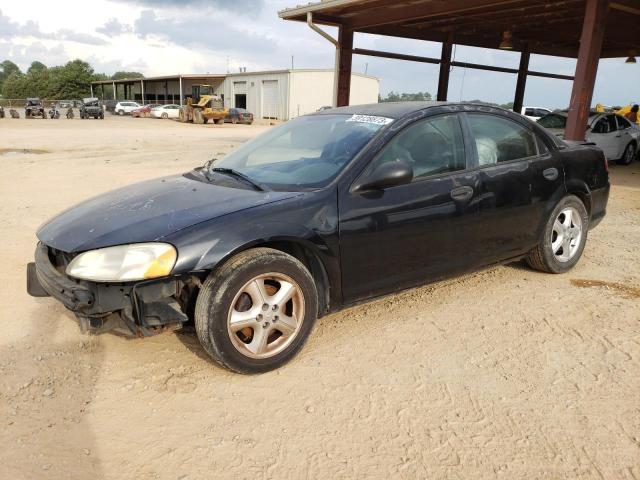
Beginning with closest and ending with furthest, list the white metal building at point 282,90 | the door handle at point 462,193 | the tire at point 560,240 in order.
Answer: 1. the door handle at point 462,193
2. the tire at point 560,240
3. the white metal building at point 282,90

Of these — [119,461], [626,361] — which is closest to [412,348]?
[626,361]

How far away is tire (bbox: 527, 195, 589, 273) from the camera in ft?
14.4

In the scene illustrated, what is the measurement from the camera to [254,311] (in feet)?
9.34

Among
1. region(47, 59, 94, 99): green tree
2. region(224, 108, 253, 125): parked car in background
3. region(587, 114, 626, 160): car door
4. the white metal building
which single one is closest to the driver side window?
region(587, 114, 626, 160): car door

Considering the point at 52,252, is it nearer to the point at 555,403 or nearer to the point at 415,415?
the point at 415,415

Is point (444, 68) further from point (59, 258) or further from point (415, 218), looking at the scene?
point (59, 258)

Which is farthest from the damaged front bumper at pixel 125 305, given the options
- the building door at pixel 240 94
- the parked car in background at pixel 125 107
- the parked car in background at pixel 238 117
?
the parked car in background at pixel 125 107

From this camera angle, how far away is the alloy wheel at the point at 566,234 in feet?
14.8

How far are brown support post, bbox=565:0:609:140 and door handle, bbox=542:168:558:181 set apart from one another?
19.0ft

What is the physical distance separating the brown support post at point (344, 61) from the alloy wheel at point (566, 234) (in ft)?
33.1

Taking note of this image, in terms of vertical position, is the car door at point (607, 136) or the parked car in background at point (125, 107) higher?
the car door at point (607, 136)

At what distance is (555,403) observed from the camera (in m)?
2.65

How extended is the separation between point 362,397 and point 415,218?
126cm

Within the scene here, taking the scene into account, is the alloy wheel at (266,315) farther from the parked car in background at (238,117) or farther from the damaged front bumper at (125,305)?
the parked car in background at (238,117)
